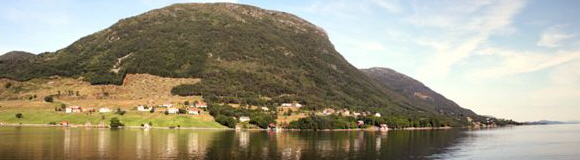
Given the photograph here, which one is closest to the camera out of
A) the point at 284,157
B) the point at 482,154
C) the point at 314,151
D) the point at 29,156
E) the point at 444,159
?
the point at 29,156

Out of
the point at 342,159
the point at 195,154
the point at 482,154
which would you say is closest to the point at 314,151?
the point at 342,159

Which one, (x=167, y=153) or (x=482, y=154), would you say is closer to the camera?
(x=167, y=153)

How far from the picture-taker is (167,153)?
341 ft

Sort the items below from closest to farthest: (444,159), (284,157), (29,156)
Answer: (29,156) → (284,157) → (444,159)

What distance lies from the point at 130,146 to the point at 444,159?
235 ft

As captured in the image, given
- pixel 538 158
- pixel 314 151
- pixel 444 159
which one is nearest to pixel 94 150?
pixel 314 151

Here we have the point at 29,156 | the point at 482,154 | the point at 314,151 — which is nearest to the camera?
the point at 29,156

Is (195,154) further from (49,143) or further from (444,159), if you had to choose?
(444,159)

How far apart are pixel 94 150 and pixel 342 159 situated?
173 feet

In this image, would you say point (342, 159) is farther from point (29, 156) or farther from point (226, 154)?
point (29, 156)

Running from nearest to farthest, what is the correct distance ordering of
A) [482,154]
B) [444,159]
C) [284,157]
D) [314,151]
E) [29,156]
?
[29,156] < [284,157] < [444,159] < [314,151] < [482,154]

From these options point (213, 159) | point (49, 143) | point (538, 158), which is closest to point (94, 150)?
point (49, 143)

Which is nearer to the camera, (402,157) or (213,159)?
(213,159)

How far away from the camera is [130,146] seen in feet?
384
